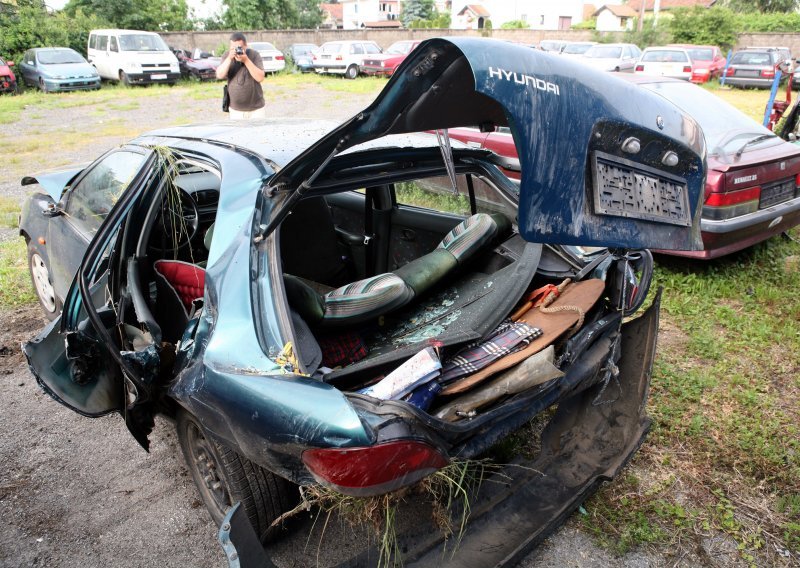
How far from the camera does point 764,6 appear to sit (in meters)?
46.2

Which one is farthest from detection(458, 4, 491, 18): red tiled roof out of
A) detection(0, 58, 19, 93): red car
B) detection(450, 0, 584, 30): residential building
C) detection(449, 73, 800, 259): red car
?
detection(449, 73, 800, 259): red car

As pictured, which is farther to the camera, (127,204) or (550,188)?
(127,204)

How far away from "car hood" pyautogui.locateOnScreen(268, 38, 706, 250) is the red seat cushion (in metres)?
0.73

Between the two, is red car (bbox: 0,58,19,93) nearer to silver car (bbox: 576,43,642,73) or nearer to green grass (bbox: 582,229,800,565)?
silver car (bbox: 576,43,642,73)

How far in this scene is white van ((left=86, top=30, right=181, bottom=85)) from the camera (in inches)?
780

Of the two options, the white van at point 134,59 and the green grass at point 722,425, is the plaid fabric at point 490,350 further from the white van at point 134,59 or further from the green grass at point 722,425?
the white van at point 134,59

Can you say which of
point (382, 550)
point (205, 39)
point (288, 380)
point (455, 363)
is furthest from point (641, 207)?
point (205, 39)

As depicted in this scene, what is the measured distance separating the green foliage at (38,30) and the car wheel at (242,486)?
25.5 metres

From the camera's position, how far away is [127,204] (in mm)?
2740

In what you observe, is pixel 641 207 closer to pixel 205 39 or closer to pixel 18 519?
pixel 18 519

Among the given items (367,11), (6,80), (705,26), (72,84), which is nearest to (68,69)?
(72,84)

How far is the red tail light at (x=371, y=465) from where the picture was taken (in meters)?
1.63

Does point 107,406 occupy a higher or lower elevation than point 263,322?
lower

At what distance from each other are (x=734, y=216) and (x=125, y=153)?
13.9ft
